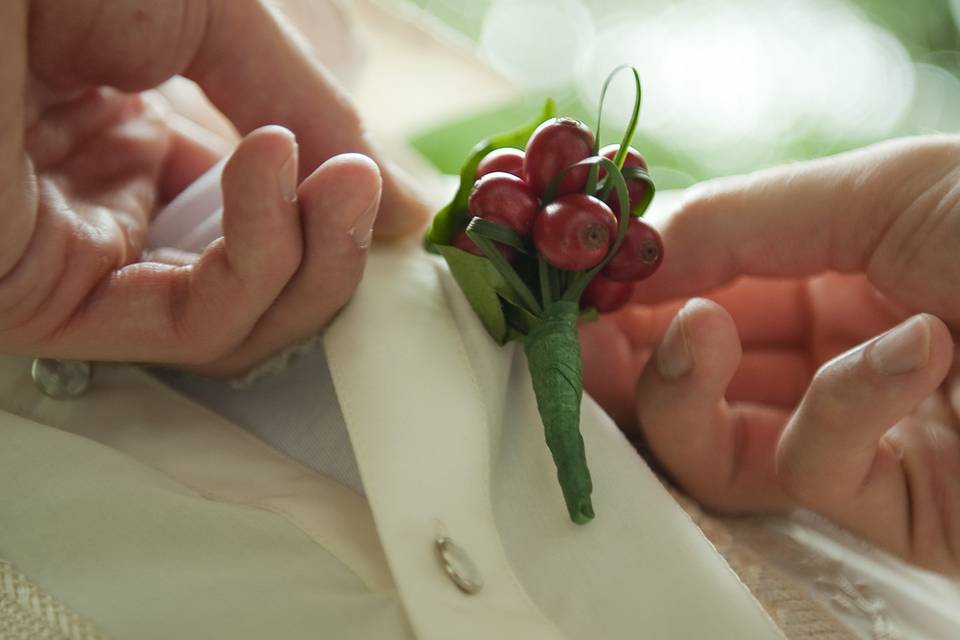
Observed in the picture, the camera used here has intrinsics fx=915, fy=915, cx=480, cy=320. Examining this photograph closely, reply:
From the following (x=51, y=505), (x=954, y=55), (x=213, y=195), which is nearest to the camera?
(x=51, y=505)

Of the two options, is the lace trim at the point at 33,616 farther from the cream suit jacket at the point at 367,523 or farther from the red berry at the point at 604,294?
the red berry at the point at 604,294

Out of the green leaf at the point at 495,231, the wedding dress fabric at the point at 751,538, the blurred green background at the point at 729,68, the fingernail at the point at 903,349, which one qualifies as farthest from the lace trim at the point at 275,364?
the blurred green background at the point at 729,68

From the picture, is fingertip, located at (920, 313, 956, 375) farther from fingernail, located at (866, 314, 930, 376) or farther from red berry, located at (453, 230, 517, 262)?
red berry, located at (453, 230, 517, 262)

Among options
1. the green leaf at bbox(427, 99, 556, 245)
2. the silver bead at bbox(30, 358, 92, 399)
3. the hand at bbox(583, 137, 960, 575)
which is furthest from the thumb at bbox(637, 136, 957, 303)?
the silver bead at bbox(30, 358, 92, 399)

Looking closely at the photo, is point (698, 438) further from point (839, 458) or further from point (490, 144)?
point (490, 144)

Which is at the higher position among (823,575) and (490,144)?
(490,144)

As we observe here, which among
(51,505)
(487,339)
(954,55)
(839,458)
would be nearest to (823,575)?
(839,458)
